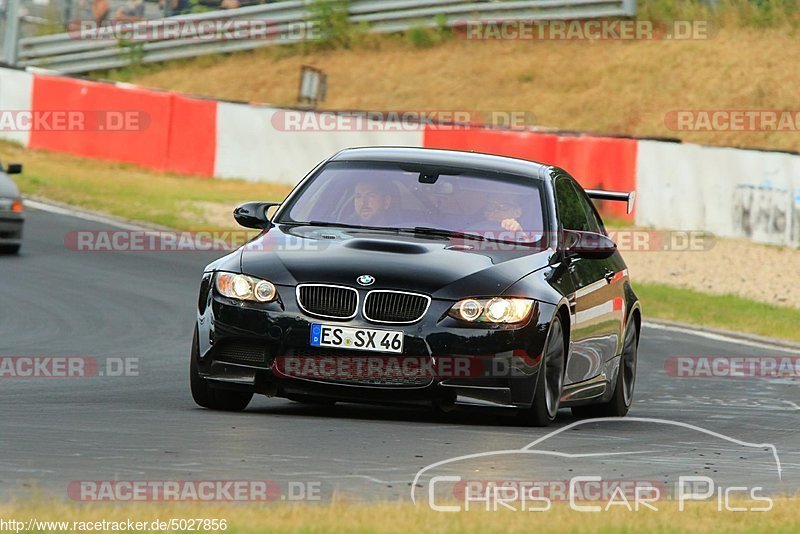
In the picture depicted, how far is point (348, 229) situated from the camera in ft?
30.8

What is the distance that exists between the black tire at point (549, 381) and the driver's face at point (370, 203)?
1242 mm

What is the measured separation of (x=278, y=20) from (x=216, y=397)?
33.0 meters

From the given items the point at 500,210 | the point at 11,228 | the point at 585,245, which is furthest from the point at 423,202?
the point at 11,228

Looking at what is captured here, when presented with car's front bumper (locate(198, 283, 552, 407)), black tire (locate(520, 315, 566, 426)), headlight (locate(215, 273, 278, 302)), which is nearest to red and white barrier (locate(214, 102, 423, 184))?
black tire (locate(520, 315, 566, 426))

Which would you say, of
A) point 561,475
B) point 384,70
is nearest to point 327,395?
point 561,475

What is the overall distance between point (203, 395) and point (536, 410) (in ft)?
5.65

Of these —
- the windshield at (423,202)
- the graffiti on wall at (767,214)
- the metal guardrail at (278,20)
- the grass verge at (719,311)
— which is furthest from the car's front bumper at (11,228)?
the metal guardrail at (278,20)

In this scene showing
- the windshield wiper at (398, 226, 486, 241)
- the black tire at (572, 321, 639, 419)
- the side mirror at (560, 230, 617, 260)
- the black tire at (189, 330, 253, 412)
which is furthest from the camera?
the black tire at (572, 321, 639, 419)

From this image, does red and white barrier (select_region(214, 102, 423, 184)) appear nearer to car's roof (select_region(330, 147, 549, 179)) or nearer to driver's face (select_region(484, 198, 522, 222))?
car's roof (select_region(330, 147, 549, 179))

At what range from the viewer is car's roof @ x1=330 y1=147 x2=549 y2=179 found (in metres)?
9.91

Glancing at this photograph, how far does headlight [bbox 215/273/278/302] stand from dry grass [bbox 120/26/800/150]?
22.4 m

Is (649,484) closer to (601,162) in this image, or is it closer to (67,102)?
(601,162)

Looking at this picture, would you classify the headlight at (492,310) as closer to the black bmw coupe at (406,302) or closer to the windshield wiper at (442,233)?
the black bmw coupe at (406,302)

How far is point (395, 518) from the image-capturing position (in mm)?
5605
